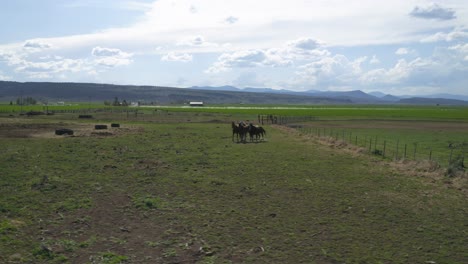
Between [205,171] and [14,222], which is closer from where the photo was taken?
[14,222]

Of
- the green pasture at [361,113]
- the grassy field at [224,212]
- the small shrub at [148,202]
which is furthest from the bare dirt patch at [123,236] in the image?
the green pasture at [361,113]

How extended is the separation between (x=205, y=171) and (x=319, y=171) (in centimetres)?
528

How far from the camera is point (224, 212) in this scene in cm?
1313

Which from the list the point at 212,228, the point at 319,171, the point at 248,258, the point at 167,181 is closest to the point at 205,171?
the point at 167,181

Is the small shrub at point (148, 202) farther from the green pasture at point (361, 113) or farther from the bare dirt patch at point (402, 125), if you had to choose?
the green pasture at point (361, 113)

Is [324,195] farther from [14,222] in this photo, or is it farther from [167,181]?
[14,222]

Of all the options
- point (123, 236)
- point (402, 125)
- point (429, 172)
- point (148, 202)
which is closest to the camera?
point (123, 236)

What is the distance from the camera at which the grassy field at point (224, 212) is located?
392 inches

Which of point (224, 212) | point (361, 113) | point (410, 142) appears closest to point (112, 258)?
point (224, 212)

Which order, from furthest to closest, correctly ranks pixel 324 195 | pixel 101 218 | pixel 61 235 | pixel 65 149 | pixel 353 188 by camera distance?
pixel 65 149, pixel 353 188, pixel 324 195, pixel 101 218, pixel 61 235

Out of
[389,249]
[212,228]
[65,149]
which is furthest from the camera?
[65,149]

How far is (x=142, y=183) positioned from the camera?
17.0 m

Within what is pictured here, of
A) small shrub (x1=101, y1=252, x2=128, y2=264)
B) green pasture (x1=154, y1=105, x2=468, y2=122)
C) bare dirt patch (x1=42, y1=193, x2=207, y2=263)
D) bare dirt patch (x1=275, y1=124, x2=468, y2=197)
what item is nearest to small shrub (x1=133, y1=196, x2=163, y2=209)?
bare dirt patch (x1=42, y1=193, x2=207, y2=263)

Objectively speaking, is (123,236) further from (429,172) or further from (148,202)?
(429,172)
